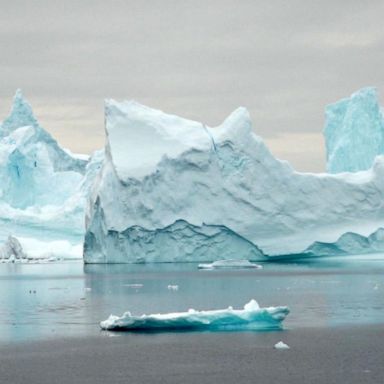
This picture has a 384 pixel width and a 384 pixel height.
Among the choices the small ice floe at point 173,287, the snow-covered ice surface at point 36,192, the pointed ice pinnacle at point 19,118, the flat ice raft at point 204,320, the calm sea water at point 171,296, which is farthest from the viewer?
the pointed ice pinnacle at point 19,118

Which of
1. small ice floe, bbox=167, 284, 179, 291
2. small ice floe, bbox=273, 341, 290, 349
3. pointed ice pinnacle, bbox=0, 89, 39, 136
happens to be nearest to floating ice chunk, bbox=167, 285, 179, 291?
small ice floe, bbox=167, 284, 179, 291

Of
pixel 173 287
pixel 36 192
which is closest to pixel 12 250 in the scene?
pixel 36 192

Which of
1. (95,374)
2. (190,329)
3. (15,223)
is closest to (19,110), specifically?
(15,223)

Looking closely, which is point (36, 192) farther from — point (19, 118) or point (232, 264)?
point (232, 264)

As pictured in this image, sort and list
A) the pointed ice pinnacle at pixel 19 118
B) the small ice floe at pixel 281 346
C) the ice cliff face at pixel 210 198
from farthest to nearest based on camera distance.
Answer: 1. the pointed ice pinnacle at pixel 19 118
2. the ice cliff face at pixel 210 198
3. the small ice floe at pixel 281 346

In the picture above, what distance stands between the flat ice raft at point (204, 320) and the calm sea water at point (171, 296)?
0.71 m

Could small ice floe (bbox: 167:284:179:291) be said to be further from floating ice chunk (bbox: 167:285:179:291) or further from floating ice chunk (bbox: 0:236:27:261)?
floating ice chunk (bbox: 0:236:27:261)

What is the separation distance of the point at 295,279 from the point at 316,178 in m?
10.7

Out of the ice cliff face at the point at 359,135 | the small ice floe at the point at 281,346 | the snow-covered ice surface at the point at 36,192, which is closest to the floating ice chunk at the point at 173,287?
the small ice floe at the point at 281,346

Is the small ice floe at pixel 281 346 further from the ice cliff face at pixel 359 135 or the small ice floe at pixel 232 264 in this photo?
the ice cliff face at pixel 359 135

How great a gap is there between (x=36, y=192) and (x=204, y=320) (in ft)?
175

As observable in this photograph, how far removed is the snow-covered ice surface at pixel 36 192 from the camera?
225 ft

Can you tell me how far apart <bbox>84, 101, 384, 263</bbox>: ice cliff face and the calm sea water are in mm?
1972

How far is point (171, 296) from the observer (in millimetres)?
32125
